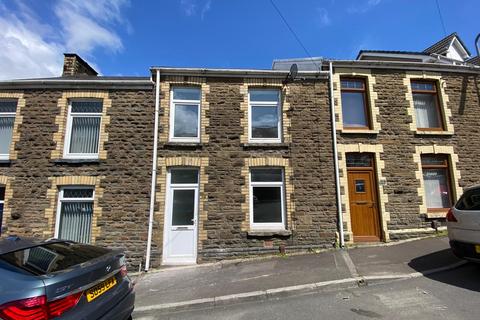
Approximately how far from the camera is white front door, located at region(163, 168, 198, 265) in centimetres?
909

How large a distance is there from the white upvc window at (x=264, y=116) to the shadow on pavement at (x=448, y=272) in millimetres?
4916

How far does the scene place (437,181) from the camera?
403 inches

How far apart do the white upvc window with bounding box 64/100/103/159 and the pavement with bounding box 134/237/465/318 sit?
4165 mm

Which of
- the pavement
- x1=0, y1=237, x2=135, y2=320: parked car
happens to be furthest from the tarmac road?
x1=0, y1=237, x2=135, y2=320: parked car

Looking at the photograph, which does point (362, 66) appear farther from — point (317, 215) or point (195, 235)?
point (195, 235)

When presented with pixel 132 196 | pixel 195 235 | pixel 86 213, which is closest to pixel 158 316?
pixel 195 235

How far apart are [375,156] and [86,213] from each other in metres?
8.74

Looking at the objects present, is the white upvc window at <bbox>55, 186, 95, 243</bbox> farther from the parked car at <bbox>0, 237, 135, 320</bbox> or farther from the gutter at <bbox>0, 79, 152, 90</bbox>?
the parked car at <bbox>0, 237, 135, 320</bbox>

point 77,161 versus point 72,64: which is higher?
point 72,64

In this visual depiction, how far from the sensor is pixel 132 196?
9.20m

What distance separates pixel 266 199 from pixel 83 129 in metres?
5.94

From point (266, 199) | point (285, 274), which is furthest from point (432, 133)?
point (285, 274)

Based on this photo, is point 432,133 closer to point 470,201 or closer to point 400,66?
point 400,66

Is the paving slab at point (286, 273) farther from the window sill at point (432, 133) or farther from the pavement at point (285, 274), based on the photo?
the window sill at point (432, 133)
